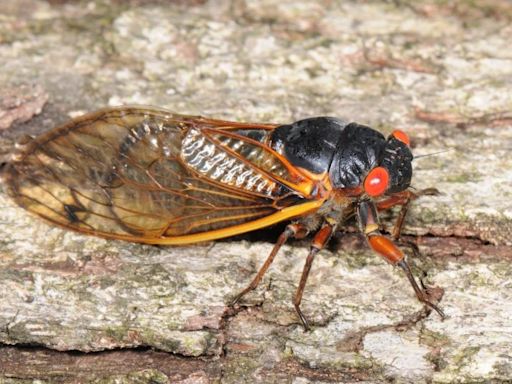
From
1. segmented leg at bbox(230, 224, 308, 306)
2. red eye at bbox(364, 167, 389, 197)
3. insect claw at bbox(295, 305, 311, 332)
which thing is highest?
red eye at bbox(364, 167, 389, 197)

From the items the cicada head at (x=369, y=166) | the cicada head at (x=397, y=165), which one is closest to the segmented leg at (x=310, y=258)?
the cicada head at (x=369, y=166)

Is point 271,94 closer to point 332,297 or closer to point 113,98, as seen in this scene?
point 113,98

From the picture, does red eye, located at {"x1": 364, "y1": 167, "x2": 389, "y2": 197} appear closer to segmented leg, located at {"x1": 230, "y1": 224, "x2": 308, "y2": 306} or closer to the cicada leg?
the cicada leg

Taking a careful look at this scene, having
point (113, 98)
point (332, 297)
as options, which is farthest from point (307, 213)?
point (113, 98)

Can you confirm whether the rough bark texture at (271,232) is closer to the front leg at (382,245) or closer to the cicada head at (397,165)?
the front leg at (382,245)

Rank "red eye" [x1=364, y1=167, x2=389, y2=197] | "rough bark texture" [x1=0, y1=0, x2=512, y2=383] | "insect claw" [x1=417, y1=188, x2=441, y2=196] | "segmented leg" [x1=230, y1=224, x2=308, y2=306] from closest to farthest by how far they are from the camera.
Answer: "rough bark texture" [x1=0, y1=0, x2=512, y2=383]
"segmented leg" [x1=230, y1=224, x2=308, y2=306]
"red eye" [x1=364, y1=167, x2=389, y2=197]
"insect claw" [x1=417, y1=188, x2=441, y2=196]

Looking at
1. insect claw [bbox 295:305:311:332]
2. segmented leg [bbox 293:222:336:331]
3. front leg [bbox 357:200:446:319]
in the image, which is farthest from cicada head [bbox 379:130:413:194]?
insect claw [bbox 295:305:311:332]

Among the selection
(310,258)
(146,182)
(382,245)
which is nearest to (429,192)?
(382,245)
